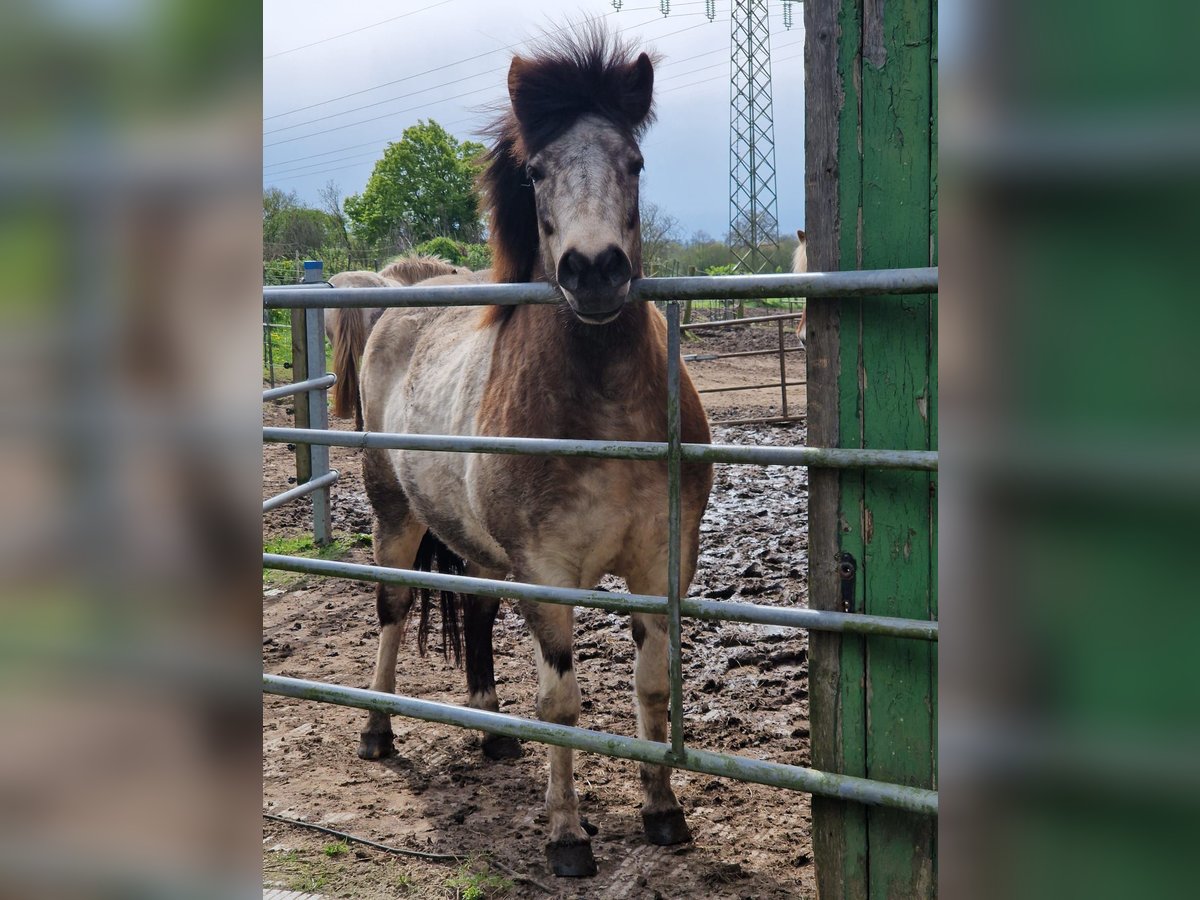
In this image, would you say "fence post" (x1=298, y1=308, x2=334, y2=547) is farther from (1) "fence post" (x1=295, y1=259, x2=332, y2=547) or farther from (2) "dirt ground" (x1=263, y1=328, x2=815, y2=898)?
(2) "dirt ground" (x1=263, y1=328, x2=815, y2=898)

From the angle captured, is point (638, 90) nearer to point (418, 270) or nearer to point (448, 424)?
point (448, 424)

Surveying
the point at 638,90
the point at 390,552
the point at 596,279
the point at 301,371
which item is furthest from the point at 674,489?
the point at 301,371

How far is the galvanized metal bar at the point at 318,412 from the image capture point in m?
6.01

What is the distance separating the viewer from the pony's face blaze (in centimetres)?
217

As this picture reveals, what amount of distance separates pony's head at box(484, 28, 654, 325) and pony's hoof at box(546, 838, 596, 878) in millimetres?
1475

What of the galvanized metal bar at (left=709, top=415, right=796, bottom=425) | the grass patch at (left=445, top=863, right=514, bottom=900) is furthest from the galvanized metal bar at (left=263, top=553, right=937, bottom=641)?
the galvanized metal bar at (left=709, top=415, right=796, bottom=425)

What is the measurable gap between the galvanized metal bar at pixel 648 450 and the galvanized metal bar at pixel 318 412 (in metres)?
3.62

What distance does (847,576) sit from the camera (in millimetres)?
1771

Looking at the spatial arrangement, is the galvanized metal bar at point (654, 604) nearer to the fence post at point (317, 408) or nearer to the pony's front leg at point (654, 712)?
the pony's front leg at point (654, 712)
